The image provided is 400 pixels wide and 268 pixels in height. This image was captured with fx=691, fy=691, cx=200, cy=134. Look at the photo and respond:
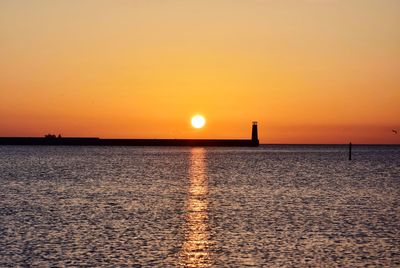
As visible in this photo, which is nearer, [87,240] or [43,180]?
[87,240]

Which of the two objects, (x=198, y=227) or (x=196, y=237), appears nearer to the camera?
(x=196, y=237)

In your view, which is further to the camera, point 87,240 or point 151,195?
point 151,195

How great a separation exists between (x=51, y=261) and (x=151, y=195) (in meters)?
32.2

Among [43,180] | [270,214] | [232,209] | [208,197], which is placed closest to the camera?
[270,214]

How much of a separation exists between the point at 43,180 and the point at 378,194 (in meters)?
38.5

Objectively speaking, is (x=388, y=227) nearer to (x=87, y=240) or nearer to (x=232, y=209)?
(x=232, y=209)

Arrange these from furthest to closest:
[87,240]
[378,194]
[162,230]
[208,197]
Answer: [378,194], [208,197], [162,230], [87,240]

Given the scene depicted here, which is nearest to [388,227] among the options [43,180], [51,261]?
[51,261]

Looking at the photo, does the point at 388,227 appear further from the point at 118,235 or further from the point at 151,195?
the point at 151,195

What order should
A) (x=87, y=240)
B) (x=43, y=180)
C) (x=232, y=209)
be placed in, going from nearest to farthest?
1. (x=87, y=240)
2. (x=232, y=209)
3. (x=43, y=180)

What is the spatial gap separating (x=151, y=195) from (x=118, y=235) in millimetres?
25440

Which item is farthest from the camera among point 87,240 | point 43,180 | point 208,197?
point 43,180

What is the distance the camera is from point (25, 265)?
26.5 m

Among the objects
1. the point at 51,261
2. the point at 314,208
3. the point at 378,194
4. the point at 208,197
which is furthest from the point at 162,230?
the point at 378,194
